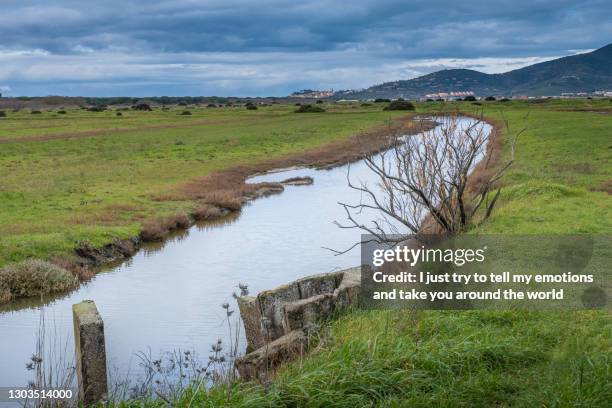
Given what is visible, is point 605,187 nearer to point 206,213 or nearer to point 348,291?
point 206,213

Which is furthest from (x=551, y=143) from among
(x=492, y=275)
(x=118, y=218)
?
(x=492, y=275)

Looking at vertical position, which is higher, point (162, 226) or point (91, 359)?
point (91, 359)

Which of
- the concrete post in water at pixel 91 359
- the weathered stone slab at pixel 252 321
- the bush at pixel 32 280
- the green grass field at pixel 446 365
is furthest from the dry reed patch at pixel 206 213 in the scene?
the concrete post in water at pixel 91 359

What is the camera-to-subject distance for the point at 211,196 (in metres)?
30.8

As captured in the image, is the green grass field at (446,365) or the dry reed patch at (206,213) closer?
the green grass field at (446,365)

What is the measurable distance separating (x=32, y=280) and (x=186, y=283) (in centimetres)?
391

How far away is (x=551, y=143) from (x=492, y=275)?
33.5 m

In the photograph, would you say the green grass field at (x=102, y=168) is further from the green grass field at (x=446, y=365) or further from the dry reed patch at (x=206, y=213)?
the green grass field at (x=446, y=365)

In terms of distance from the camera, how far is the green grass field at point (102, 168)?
22.7 metres

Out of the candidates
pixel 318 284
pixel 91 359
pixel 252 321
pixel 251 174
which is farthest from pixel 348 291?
pixel 251 174

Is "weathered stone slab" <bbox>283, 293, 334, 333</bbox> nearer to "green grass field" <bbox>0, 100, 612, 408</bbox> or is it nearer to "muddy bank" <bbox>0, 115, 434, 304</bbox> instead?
"green grass field" <bbox>0, 100, 612, 408</bbox>

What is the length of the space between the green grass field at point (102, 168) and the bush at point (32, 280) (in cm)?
158

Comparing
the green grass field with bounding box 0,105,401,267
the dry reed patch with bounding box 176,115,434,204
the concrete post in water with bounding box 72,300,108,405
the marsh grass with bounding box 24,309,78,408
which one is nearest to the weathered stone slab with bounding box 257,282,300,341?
the concrete post in water with bounding box 72,300,108,405

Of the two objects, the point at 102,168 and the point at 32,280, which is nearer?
the point at 32,280
